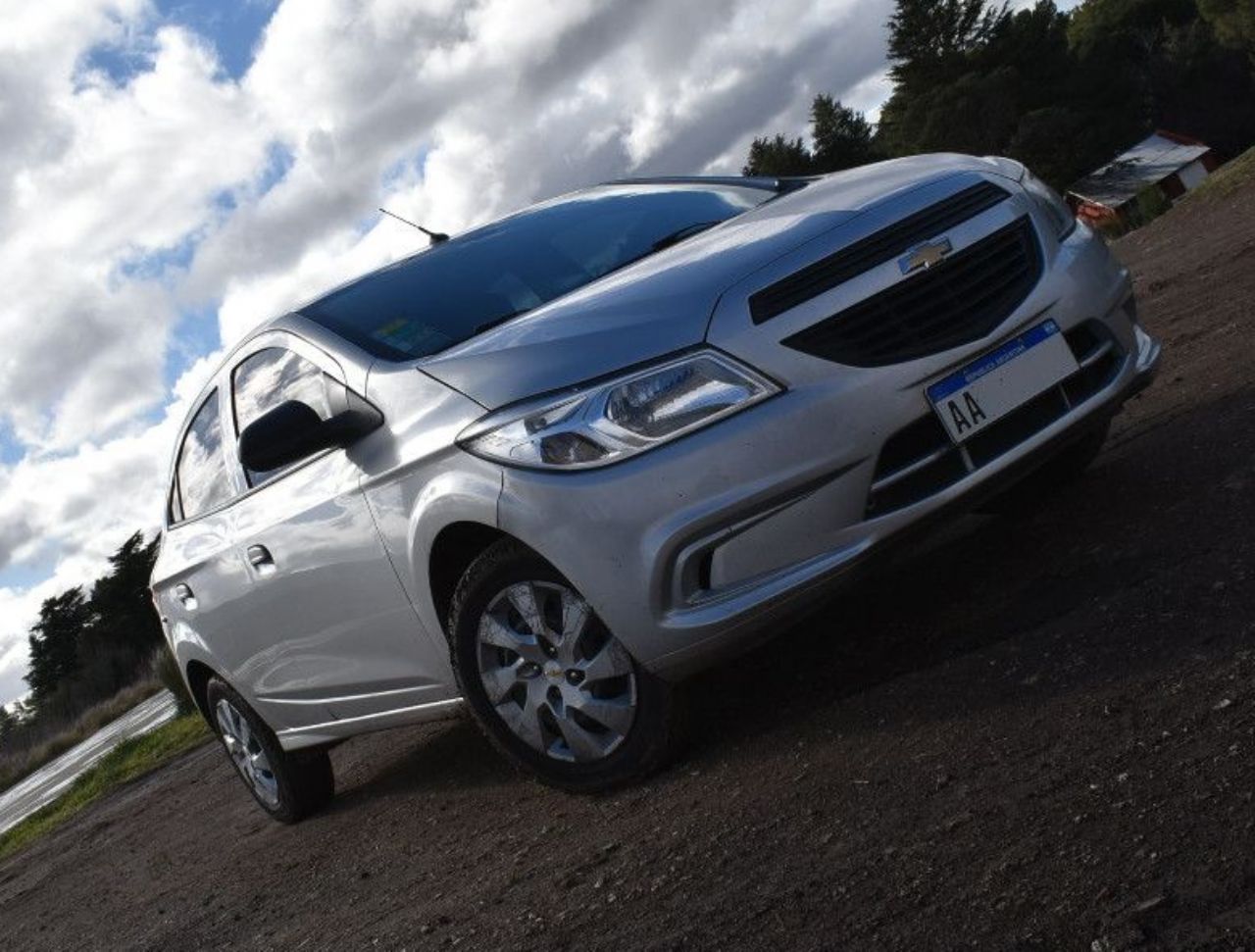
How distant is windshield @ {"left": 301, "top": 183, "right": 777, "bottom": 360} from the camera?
489 centimetres

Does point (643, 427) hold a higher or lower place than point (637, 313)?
lower

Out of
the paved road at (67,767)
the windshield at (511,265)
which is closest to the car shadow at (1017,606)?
the windshield at (511,265)

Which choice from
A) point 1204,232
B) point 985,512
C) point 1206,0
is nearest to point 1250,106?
point 1206,0

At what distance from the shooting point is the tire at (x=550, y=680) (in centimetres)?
420

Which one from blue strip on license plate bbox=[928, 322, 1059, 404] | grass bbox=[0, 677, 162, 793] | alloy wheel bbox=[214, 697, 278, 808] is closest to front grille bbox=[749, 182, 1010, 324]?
blue strip on license plate bbox=[928, 322, 1059, 404]

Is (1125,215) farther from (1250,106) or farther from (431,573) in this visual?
(1250,106)

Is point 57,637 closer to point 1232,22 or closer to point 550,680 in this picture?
point 1232,22

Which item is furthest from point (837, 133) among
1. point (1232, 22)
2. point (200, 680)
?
point (200, 680)

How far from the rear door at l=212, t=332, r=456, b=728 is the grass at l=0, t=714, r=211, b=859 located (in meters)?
5.63

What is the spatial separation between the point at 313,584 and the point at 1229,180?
14.0 m

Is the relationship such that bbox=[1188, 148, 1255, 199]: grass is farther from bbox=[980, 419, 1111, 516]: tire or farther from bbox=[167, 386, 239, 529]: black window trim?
bbox=[167, 386, 239, 529]: black window trim

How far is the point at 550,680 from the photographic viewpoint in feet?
14.3

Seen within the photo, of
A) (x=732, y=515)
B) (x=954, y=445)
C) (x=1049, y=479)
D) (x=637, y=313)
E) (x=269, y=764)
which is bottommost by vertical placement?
(x=1049, y=479)

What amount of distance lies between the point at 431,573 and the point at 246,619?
1.51 m
